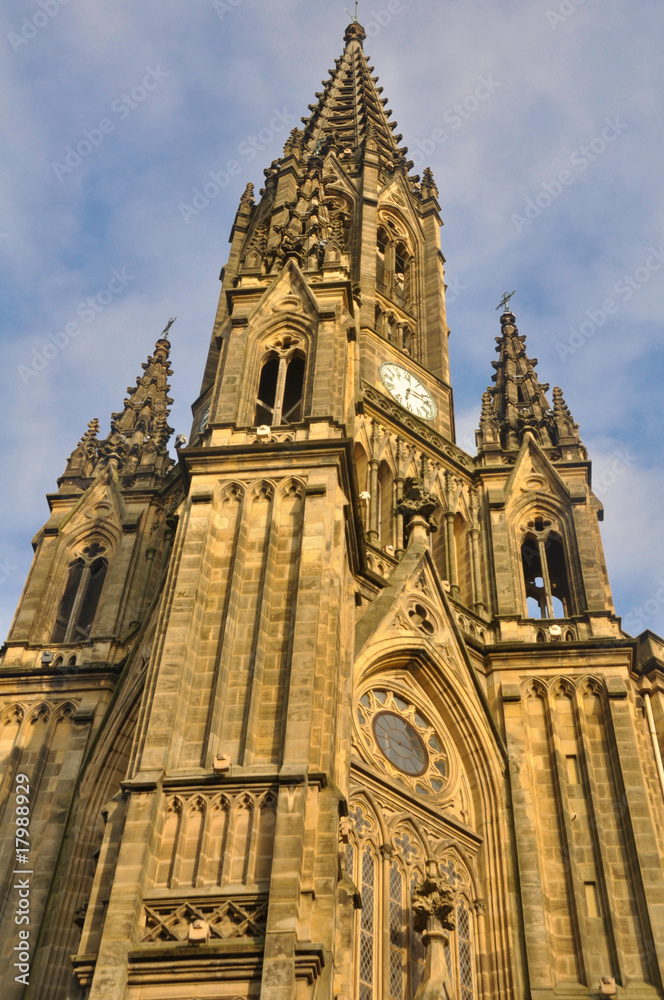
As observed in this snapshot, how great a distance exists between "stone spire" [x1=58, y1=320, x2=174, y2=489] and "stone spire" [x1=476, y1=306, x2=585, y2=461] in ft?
27.3

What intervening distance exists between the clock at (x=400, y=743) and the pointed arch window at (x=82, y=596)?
A: 6.93 metres

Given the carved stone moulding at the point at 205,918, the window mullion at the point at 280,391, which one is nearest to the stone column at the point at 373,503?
the window mullion at the point at 280,391

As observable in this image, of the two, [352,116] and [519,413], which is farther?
[352,116]

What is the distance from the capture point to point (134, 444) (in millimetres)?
33094

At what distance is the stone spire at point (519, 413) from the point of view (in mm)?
33188

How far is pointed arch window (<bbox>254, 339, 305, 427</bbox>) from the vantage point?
25.4 meters

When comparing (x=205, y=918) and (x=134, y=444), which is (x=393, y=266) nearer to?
(x=134, y=444)

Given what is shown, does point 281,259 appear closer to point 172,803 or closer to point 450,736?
point 450,736

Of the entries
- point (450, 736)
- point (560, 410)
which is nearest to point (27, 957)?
point (450, 736)

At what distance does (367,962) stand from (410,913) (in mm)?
1489

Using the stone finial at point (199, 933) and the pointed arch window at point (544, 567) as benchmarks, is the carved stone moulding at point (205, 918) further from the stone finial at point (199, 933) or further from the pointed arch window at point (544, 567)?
the pointed arch window at point (544, 567)

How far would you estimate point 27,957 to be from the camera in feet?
67.5

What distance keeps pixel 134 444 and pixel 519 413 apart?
10175mm

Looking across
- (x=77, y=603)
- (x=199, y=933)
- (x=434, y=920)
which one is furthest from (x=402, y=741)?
(x=199, y=933)
